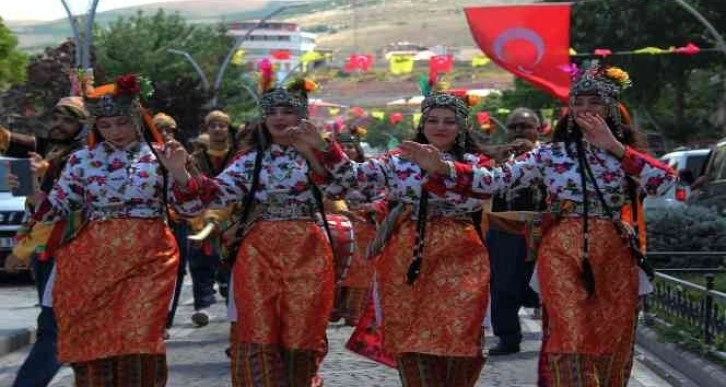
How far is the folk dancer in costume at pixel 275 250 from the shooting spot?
27.3ft

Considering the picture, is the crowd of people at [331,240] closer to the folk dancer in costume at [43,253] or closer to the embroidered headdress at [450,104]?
the embroidered headdress at [450,104]

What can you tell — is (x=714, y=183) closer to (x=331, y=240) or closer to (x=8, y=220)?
(x=8, y=220)

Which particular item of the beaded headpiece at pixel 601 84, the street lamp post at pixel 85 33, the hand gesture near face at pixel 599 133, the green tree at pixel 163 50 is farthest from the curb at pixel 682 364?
the green tree at pixel 163 50

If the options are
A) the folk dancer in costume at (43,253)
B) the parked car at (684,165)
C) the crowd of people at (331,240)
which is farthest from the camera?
the parked car at (684,165)

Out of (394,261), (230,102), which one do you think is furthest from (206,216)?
(230,102)

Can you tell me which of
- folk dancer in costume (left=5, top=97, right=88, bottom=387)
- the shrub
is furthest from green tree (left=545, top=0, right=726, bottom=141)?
folk dancer in costume (left=5, top=97, right=88, bottom=387)

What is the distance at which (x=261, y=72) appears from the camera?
9180 mm

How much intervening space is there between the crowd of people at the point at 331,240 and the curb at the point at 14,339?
4.46m

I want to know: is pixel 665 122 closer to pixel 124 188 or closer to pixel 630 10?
pixel 630 10

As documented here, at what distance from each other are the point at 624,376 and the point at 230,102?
6268 cm

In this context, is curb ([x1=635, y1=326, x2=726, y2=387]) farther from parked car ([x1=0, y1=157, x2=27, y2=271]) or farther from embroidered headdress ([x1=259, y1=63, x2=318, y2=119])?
parked car ([x1=0, y1=157, x2=27, y2=271])

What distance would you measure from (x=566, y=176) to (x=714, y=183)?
16.8 meters

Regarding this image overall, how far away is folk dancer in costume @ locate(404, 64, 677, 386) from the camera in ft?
26.1

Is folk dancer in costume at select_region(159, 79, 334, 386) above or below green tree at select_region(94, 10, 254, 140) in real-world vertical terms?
above
